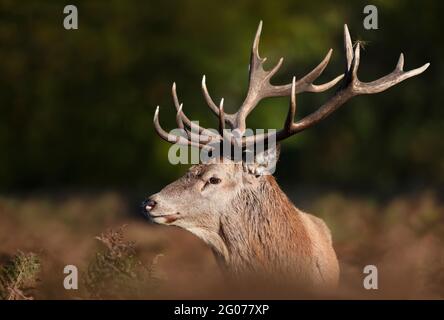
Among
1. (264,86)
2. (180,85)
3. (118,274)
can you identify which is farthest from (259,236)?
(180,85)

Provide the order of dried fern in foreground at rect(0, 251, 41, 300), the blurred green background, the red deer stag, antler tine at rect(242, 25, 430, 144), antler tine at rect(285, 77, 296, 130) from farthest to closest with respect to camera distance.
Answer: the blurred green background
dried fern in foreground at rect(0, 251, 41, 300)
antler tine at rect(242, 25, 430, 144)
the red deer stag
antler tine at rect(285, 77, 296, 130)

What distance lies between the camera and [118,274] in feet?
19.1

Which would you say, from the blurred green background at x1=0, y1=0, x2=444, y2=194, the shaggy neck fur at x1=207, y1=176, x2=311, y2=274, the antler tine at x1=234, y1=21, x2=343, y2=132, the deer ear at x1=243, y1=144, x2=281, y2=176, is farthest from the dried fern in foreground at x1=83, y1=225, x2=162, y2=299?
the blurred green background at x1=0, y1=0, x2=444, y2=194

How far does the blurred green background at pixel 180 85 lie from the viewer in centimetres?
1382

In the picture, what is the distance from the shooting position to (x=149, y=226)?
12.1 m

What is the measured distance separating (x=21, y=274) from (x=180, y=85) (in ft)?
25.8

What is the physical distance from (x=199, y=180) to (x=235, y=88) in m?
7.69

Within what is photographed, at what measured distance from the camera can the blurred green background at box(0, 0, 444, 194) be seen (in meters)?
13.8

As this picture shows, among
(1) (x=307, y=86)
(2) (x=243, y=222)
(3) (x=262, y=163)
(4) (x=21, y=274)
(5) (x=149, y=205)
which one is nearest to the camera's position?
(5) (x=149, y=205)

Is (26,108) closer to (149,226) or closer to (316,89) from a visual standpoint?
(149,226)

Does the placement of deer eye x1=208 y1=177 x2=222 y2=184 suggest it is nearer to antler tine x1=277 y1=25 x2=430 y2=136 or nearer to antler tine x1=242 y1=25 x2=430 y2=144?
antler tine x1=242 y1=25 x2=430 y2=144

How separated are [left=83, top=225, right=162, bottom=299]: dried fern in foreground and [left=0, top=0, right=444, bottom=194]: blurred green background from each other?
7.55 meters

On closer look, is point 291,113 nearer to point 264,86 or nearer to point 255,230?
point 255,230

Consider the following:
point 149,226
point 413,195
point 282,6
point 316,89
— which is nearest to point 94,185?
point 149,226
